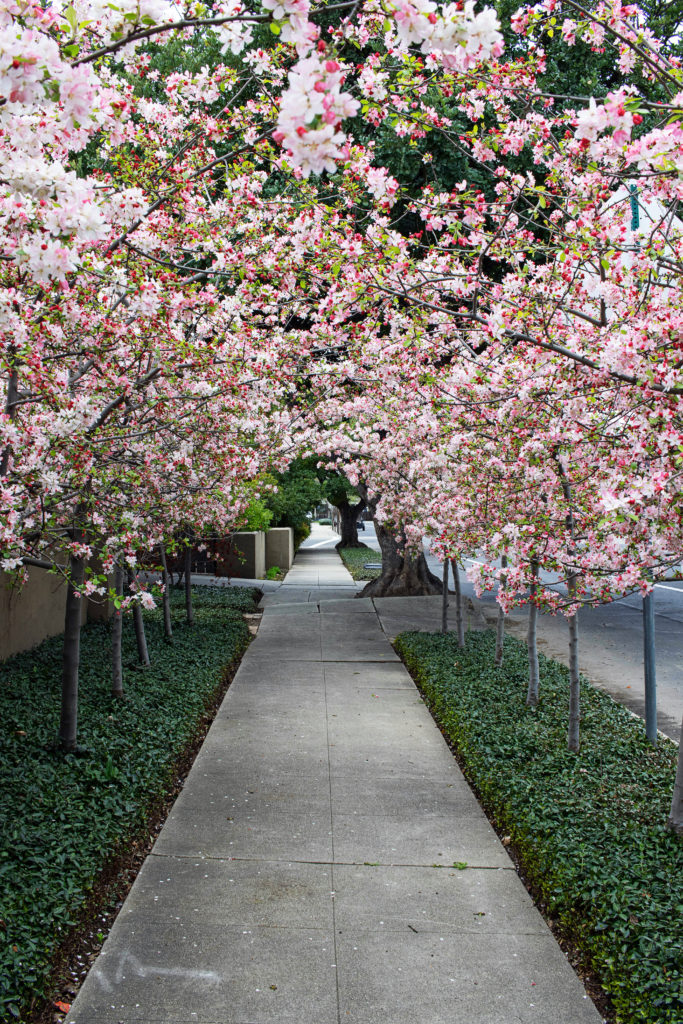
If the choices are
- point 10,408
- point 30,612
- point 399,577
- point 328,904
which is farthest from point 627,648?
point 10,408

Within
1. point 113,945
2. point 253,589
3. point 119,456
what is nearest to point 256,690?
point 119,456

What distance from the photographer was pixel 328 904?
4.71 m

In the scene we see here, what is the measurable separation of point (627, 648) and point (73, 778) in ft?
30.6

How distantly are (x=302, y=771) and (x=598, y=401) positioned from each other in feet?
12.7

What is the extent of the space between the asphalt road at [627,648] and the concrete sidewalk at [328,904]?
9.14 ft

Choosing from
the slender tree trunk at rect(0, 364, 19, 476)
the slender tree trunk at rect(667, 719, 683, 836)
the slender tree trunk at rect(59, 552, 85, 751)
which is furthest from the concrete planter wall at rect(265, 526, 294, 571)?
the slender tree trunk at rect(667, 719, 683, 836)

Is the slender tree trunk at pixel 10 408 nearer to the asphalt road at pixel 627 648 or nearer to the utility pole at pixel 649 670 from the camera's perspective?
the utility pole at pixel 649 670

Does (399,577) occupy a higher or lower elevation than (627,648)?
higher

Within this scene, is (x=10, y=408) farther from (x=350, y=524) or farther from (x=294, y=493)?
(x=350, y=524)

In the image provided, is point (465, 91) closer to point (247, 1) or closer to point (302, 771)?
point (302, 771)

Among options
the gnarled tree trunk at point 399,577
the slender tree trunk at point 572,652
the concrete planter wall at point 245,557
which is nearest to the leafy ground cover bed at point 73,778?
the slender tree trunk at point 572,652

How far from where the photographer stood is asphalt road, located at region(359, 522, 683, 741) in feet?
30.9

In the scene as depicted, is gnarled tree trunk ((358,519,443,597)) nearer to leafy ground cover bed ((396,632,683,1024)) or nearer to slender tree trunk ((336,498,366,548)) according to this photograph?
leafy ground cover bed ((396,632,683,1024))

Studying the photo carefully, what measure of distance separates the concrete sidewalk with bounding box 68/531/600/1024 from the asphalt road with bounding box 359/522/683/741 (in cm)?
279
